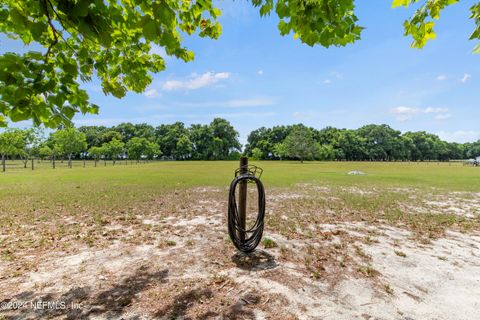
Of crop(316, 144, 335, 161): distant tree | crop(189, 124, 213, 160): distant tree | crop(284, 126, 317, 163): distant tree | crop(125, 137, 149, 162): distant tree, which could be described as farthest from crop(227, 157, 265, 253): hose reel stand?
crop(189, 124, 213, 160): distant tree

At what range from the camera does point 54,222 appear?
671 cm

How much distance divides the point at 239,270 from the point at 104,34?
3748 millimetres

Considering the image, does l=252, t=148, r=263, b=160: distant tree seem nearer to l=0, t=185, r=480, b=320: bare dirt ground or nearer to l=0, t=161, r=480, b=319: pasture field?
l=0, t=161, r=480, b=319: pasture field

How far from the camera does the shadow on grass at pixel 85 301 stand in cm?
277

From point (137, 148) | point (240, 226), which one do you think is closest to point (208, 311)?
point (240, 226)

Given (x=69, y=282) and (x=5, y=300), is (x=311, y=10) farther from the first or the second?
(x=5, y=300)

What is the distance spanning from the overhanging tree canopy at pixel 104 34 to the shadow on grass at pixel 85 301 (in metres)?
2.30

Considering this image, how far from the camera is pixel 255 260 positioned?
4309 mm

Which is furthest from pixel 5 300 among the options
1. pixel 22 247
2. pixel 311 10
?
pixel 311 10

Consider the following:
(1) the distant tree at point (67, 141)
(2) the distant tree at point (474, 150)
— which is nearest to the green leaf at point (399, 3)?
(1) the distant tree at point (67, 141)

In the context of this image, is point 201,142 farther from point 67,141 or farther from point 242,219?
point 242,219

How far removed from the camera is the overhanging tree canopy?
84.5 inches

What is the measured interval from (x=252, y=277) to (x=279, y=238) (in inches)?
78.6

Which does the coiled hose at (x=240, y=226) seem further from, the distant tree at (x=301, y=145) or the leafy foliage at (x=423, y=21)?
the distant tree at (x=301, y=145)
